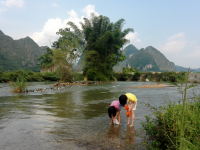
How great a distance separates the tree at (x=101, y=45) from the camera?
1202 inches

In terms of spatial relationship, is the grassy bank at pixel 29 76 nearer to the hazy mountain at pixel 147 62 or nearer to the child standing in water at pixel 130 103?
the child standing in water at pixel 130 103

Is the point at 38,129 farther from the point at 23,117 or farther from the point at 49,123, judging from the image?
the point at 23,117

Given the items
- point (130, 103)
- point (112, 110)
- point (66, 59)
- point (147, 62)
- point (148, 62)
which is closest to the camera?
point (112, 110)

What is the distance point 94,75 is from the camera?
3080 centimetres

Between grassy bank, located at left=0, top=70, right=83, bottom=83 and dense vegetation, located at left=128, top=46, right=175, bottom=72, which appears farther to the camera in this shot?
dense vegetation, located at left=128, top=46, right=175, bottom=72

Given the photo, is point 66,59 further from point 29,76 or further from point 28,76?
Result: point 29,76

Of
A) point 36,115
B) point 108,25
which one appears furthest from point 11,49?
point 36,115

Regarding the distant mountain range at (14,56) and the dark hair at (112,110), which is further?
the distant mountain range at (14,56)

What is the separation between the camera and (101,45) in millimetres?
30953

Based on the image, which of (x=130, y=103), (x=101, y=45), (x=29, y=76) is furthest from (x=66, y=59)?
(x=130, y=103)

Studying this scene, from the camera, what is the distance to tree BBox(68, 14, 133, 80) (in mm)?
30523

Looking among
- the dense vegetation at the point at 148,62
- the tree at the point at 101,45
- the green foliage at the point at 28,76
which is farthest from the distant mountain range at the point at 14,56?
the dense vegetation at the point at 148,62

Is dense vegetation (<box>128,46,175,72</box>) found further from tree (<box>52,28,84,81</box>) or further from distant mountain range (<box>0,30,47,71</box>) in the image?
tree (<box>52,28,84,81</box>)

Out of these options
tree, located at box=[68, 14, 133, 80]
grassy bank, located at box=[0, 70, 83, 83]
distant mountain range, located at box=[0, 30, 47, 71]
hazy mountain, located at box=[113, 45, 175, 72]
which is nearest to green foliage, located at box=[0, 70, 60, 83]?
grassy bank, located at box=[0, 70, 83, 83]
